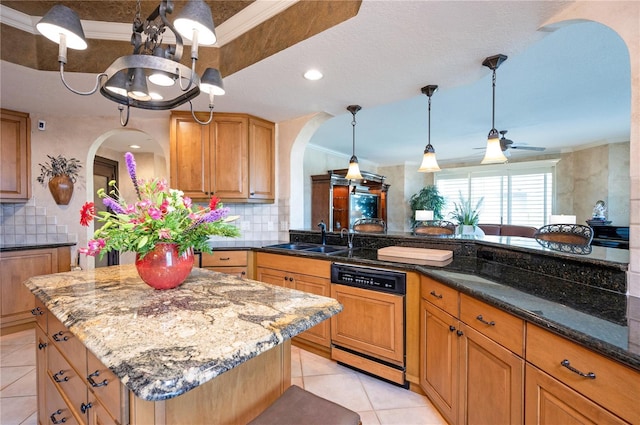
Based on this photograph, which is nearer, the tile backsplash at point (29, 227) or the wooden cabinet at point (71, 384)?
the wooden cabinet at point (71, 384)

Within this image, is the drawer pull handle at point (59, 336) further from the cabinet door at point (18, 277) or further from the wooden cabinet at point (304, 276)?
the cabinet door at point (18, 277)

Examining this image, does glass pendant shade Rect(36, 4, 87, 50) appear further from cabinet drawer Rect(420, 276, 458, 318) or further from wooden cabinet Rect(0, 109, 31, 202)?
wooden cabinet Rect(0, 109, 31, 202)

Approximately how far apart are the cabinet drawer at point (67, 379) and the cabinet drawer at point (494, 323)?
1612 mm

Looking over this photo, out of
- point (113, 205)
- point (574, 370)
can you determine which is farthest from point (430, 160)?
point (113, 205)

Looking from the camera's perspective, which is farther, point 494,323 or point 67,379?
point 494,323

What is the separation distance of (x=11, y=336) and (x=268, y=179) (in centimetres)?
293

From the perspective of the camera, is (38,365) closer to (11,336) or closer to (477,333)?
(11,336)

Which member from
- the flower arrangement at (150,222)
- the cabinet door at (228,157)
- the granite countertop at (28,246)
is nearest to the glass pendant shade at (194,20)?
the flower arrangement at (150,222)

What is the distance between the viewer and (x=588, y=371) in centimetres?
87

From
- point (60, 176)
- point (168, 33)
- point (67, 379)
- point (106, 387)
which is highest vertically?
point (168, 33)

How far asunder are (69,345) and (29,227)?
9.84 feet

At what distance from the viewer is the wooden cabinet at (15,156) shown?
9.61 ft

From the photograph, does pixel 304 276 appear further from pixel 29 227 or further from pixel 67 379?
pixel 29 227

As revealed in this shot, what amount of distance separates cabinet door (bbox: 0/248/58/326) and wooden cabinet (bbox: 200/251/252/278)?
1.66 meters
